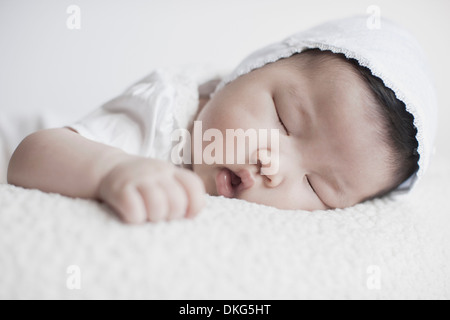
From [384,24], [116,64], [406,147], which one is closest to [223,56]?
[116,64]

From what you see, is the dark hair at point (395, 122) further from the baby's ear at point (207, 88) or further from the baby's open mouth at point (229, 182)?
the baby's ear at point (207, 88)

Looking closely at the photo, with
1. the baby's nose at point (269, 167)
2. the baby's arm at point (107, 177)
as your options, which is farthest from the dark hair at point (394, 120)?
the baby's arm at point (107, 177)

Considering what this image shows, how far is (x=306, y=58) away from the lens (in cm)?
101

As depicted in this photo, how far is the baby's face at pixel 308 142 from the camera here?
88 centimetres

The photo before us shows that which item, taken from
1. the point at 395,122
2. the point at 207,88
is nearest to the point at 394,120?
the point at 395,122

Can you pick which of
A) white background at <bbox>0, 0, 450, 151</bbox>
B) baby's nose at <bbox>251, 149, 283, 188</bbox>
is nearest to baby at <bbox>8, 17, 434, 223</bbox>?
baby's nose at <bbox>251, 149, 283, 188</bbox>

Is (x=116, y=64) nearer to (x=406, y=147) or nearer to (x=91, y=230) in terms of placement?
(x=406, y=147)

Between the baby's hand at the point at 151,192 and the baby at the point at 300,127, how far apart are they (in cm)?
21

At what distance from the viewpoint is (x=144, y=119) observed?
99 cm

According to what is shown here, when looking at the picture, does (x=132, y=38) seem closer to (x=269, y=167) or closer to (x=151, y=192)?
(x=269, y=167)

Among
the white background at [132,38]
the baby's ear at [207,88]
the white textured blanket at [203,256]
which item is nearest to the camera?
the white textured blanket at [203,256]

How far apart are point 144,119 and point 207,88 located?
1.06 feet

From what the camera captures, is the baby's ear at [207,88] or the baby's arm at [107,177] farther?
the baby's ear at [207,88]
